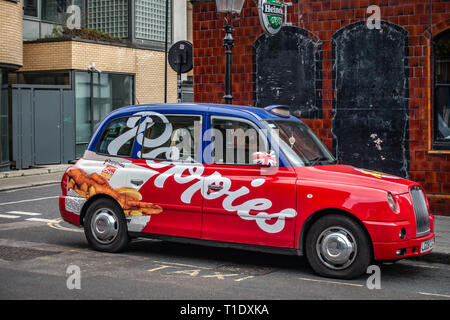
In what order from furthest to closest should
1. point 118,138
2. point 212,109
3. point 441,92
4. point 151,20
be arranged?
point 151,20, point 441,92, point 118,138, point 212,109

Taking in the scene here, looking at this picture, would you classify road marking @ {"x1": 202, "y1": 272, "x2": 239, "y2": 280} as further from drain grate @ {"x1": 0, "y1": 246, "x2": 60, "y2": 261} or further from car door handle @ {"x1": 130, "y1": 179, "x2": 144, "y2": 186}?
drain grate @ {"x1": 0, "y1": 246, "x2": 60, "y2": 261}

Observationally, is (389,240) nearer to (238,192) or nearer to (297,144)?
(297,144)

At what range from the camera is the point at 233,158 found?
327 inches

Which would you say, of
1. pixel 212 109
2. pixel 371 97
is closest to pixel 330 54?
pixel 371 97

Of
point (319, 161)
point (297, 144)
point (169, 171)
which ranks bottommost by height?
point (169, 171)

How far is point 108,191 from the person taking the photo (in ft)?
29.5

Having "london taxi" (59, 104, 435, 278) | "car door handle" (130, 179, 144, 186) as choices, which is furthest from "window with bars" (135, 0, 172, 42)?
"car door handle" (130, 179, 144, 186)

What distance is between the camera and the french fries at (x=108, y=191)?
8.77 meters

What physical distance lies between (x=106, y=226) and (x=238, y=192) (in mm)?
1932

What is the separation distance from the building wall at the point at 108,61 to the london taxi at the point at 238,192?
55.0 feet

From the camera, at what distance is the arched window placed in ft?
41.4

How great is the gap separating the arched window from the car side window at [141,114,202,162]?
582 centimetres

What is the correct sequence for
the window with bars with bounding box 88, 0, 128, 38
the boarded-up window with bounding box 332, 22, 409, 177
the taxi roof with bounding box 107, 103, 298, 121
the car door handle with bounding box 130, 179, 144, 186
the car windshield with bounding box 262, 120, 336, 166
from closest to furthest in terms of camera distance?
the car windshield with bounding box 262, 120, 336, 166 < the taxi roof with bounding box 107, 103, 298, 121 < the car door handle with bounding box 130, 179, 144, 186 < the boarded-up window with bounding box 332, 22, 409, 177 < the window with bars with bounding box 88, 0, 128, 38
